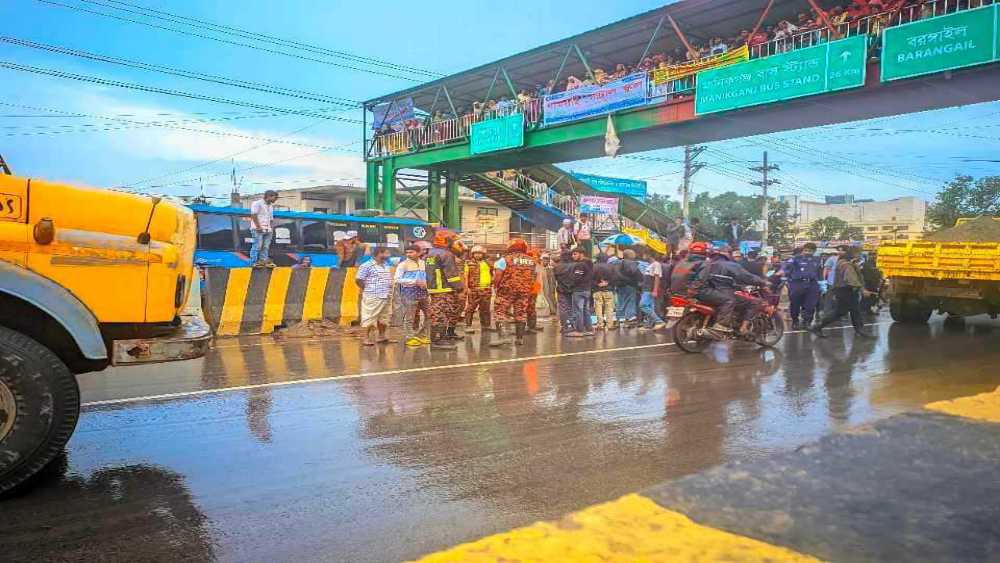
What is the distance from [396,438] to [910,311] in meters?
13.5

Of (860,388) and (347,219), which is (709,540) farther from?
(347,219)

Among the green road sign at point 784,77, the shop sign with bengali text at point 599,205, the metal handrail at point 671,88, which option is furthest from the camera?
the shop sign with bengali text at point 599,205

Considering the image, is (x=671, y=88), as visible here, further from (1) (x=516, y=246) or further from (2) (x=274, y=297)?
(2) (x=274, y=297)

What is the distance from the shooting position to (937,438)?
5.24m

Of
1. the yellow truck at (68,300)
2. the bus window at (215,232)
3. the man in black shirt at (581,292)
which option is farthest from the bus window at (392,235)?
the yellow truck at (68,300)

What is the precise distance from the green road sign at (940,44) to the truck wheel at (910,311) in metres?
5.19

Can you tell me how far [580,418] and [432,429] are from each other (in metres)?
1.32

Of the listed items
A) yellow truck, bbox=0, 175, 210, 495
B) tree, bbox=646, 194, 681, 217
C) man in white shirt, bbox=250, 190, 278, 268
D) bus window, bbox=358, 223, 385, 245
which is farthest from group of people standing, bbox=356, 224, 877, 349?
tree, bbox=646, 194, 681, 217

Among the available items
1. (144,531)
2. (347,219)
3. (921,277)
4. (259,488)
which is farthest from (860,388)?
(347,219)

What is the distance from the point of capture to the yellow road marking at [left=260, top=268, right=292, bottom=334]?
12.5 m

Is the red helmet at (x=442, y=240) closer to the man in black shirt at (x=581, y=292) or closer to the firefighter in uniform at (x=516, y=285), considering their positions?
the firefighter in uniform at (x=516, y=285)

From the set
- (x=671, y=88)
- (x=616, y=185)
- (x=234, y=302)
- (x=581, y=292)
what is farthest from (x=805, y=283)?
(x=616, y=185)

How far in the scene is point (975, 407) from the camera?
630 cm

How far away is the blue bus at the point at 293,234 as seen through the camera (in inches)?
892
